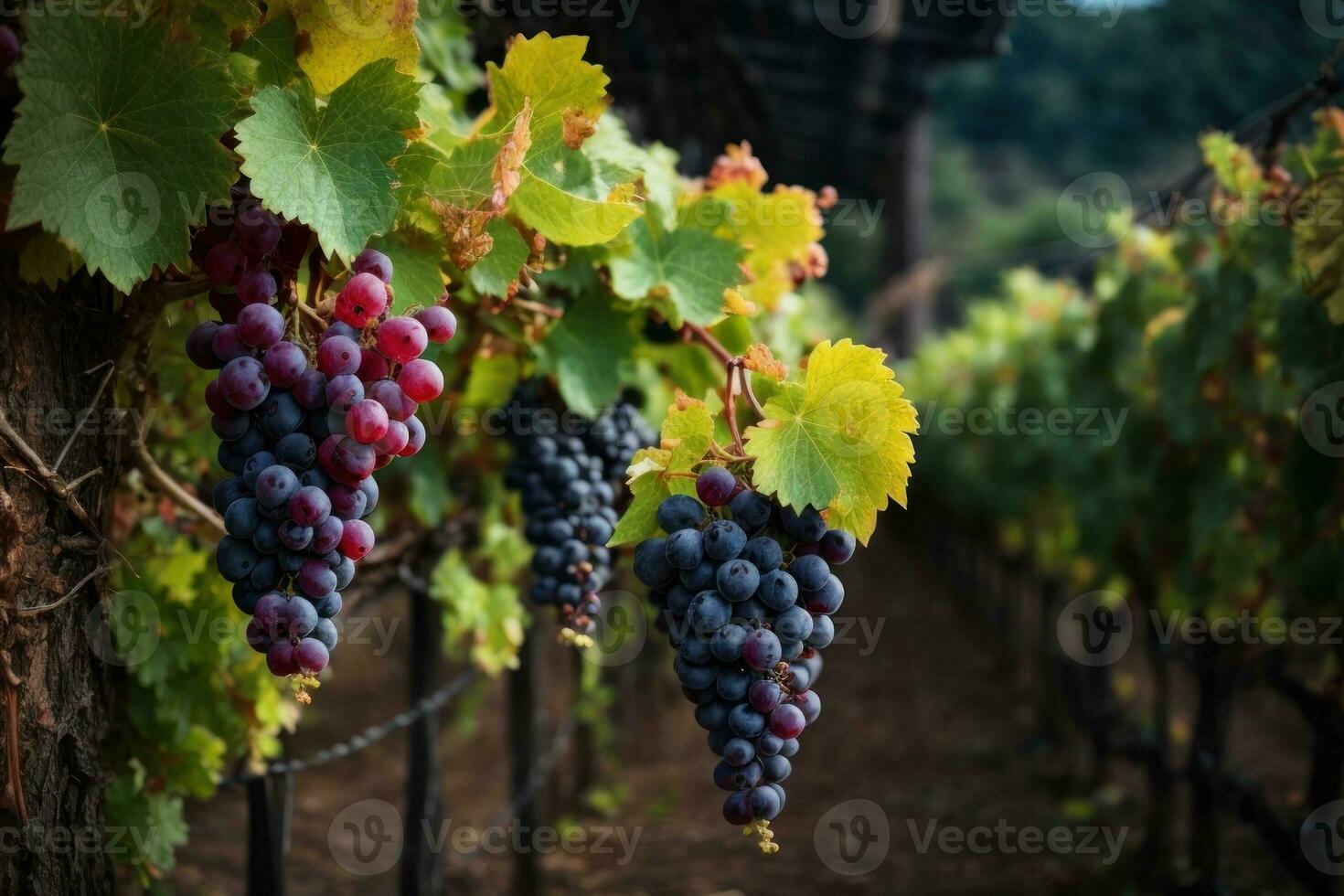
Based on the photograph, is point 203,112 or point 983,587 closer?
point 203,112

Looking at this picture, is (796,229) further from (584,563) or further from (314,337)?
(314,337)

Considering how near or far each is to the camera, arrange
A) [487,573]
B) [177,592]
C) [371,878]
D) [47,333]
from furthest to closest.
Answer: [371,878]
[487,573]
[177,592]
[47,333]

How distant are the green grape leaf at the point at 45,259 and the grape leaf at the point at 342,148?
23 cm

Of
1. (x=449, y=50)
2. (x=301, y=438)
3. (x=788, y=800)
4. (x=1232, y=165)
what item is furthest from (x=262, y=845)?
(x=788, y=800)

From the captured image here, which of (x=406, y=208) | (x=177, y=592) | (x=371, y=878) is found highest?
(x=406, y=208)

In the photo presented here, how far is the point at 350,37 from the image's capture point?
117cm

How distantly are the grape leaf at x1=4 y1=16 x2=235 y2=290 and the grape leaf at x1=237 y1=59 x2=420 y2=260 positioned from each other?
6cm

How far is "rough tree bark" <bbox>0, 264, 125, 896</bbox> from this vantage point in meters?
1.17

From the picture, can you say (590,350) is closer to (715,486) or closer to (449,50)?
(715,486)

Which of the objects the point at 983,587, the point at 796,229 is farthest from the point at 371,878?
the point at 983,587

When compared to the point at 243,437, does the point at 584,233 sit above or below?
above

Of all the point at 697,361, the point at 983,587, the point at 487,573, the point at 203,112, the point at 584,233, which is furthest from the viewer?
the point at 983,587

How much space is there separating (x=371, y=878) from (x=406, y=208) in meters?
3.53

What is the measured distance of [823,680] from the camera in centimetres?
720
